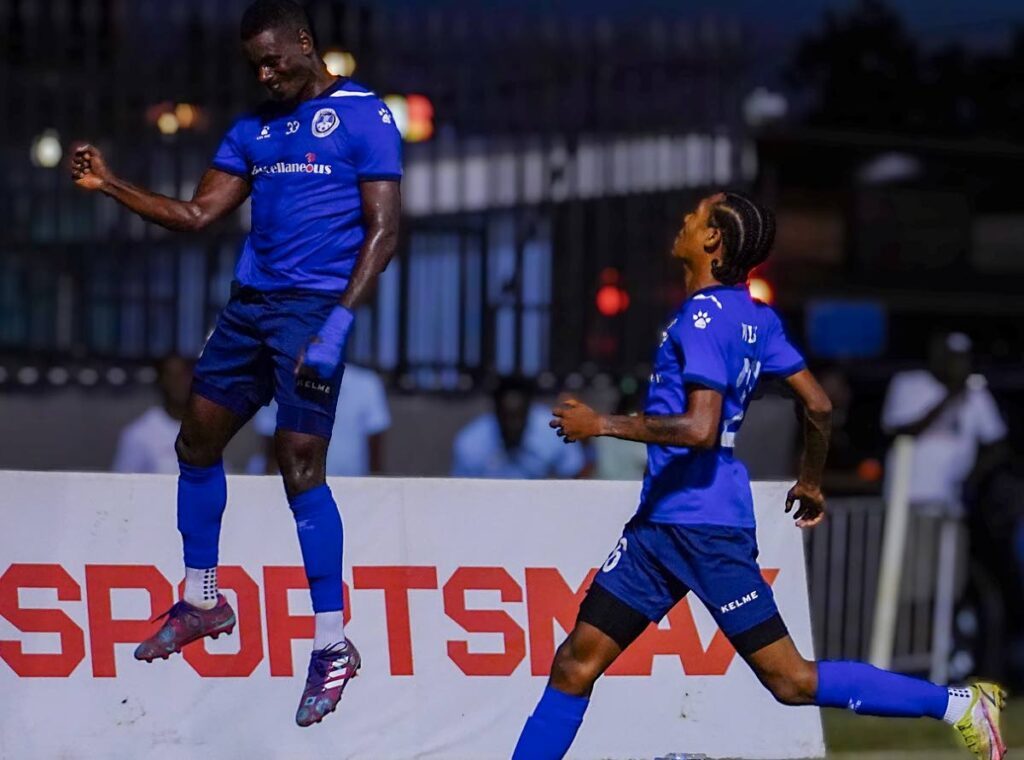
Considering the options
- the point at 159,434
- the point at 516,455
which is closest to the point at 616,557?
the point at 516,455

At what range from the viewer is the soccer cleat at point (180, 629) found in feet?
26.9

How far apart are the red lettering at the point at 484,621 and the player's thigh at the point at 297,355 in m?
1.36

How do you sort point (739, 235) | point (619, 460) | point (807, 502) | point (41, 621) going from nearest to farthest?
point (739, 235)
point (807, 502)
point (41, 621)
point (619, 460)

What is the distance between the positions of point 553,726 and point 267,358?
1.67 meters

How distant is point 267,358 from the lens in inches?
309

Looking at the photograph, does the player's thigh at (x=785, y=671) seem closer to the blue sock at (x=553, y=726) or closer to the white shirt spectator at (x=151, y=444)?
the blue sock at (x=553, y=726)

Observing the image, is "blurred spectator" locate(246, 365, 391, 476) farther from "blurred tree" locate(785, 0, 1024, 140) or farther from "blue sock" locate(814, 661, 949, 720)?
"blurred tree" locate(785, 0, 1024, 140)

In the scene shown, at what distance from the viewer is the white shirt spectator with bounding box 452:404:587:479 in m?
12.4

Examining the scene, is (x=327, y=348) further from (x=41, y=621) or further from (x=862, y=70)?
(x=862, y=70)

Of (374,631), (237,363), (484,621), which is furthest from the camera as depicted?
(484,621)

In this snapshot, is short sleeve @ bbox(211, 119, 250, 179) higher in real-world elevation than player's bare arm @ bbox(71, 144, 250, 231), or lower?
higher

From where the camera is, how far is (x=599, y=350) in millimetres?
14852

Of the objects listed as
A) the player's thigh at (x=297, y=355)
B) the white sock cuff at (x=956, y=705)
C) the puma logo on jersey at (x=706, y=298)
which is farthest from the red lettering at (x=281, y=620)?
the white sock cuff at (x=956, y=705)

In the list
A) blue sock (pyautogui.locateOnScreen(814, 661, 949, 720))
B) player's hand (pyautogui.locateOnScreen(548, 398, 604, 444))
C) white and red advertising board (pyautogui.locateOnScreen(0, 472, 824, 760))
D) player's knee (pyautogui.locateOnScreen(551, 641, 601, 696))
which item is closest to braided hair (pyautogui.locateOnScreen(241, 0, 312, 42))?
A: player's hand (pyautogui.locateOnScreen(548, 398, 604, 444))
